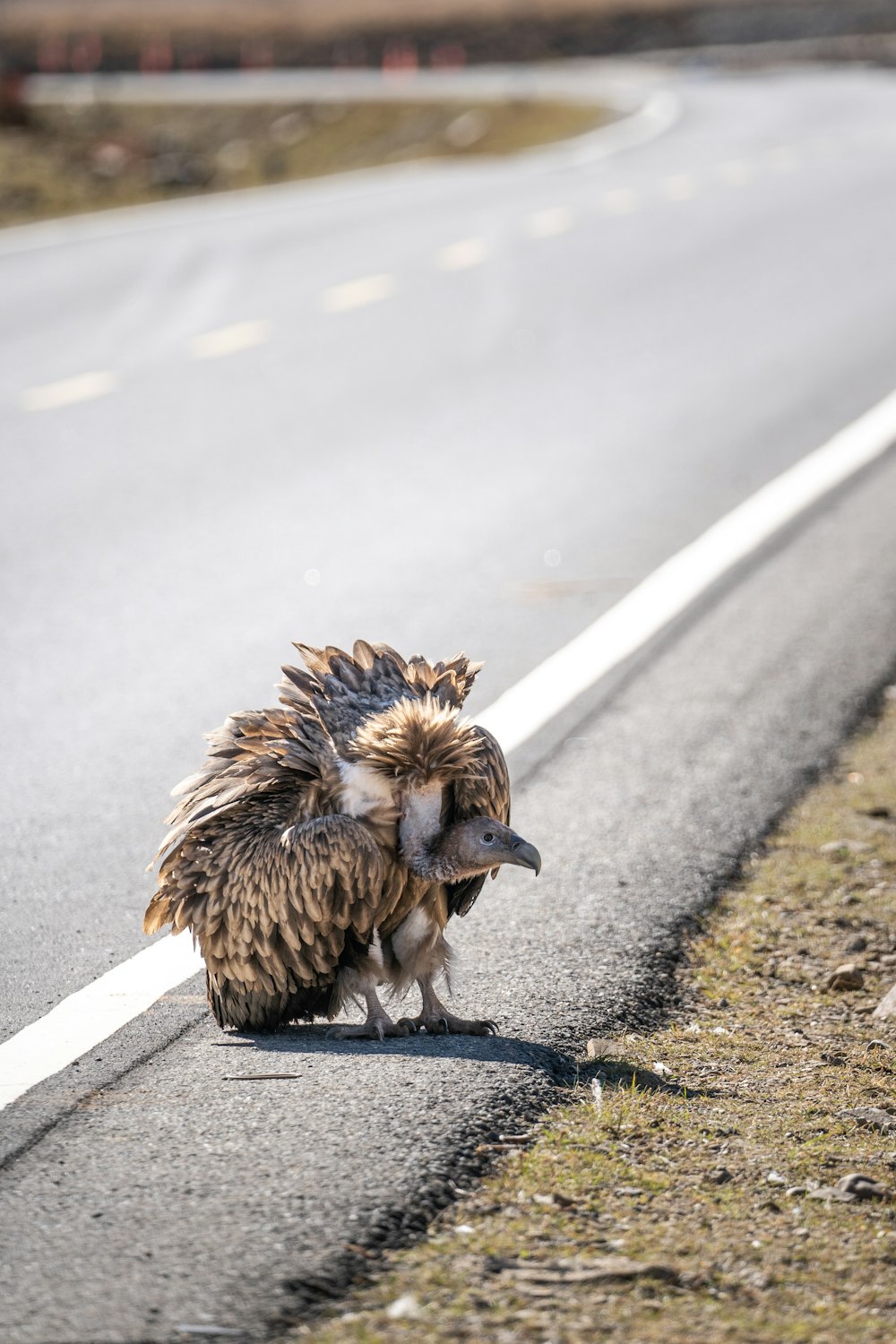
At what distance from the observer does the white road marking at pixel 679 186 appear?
20953 mm

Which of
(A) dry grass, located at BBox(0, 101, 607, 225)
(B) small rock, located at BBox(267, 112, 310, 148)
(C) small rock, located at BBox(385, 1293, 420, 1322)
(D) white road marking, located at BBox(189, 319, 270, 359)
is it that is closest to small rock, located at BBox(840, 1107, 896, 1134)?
(C) small rock, located at BBox(385, 1293, 420, 1322)

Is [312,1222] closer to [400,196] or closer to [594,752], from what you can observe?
[594,752]

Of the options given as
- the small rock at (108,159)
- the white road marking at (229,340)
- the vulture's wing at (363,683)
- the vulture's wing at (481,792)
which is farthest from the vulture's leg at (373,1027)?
the small rock at (108,159)

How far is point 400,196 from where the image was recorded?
21188 mm

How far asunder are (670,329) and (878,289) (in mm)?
2621

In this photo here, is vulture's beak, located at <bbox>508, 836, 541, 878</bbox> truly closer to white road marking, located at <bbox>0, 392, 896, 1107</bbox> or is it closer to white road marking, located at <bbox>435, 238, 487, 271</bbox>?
white road marking, located at <bbox>0, 392, 896, 1107</bbox>

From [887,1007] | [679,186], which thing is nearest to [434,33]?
[679,186]

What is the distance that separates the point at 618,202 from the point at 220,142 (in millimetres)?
25656

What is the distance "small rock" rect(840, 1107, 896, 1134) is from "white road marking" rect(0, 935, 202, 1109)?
5.49ft

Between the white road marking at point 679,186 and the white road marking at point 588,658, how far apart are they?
10.2m

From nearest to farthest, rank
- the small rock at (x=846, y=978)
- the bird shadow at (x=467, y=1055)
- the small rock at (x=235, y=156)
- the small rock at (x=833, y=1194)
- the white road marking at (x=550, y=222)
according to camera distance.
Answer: the small rock at (x=833, y=1194) → the bird shadow at (x=467, y=1055) → the small rock at (x=846, y=978) → the white road marking at (x=550, y=222) → the small rock at (x=235, y=156)

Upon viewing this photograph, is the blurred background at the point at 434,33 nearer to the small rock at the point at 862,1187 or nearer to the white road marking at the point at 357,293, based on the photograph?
the white road marking at the point at 357,293

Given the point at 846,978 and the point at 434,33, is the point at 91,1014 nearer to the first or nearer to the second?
the point at 846,978

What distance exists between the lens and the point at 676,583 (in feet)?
25.9
